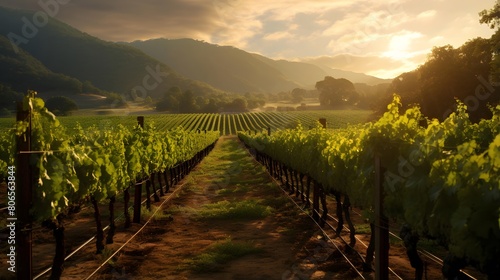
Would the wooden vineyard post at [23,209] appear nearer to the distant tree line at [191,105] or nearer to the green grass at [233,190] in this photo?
the green grass at [233,190]

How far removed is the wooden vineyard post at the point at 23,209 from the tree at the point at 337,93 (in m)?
151

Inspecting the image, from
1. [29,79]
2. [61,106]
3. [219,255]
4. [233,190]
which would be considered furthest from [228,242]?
[29,79]

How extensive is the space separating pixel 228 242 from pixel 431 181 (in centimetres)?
745

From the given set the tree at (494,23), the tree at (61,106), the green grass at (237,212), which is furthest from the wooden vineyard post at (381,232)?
the tree at (61,106)

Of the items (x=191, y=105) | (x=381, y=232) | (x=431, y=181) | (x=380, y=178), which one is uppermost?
(x=191, y=105)

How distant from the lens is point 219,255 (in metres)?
10.7

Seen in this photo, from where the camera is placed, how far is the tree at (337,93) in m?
154

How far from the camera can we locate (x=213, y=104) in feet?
474

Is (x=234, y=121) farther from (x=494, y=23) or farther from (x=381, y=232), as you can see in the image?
(x=381, y=232)

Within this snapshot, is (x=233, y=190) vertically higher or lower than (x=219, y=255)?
lower

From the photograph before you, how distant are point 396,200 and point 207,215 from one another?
33.2 ft

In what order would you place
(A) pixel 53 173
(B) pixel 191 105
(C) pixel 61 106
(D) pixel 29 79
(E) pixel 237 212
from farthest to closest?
(D) pixel 29 79
(B) pixel 191 105
(C) pixel 61 106
(E) pixel 237 212
(A) pixel 53 173

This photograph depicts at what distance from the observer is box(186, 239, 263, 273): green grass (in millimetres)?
9953

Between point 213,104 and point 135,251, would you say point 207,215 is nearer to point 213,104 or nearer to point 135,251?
point 135,251
